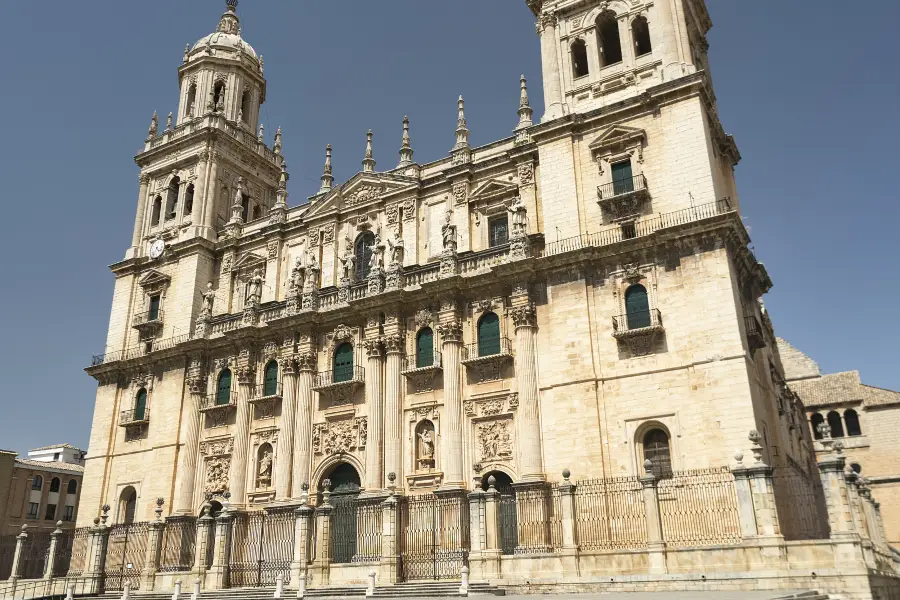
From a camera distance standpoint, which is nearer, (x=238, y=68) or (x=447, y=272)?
(x=447, y=272)

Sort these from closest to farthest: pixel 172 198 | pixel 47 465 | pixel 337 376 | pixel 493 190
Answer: pixel 493 190
pixel 337 376
pixel 172 198
pixel 47 465

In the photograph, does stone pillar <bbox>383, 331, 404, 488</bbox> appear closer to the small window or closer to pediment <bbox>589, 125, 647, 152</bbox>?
the small window

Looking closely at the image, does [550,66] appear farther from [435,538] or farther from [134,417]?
[134,417]

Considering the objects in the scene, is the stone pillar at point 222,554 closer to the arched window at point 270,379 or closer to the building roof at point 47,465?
the arched window at point 270,379

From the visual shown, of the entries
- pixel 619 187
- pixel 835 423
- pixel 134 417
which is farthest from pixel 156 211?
pixel 835 423

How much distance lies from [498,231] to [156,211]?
18.6m

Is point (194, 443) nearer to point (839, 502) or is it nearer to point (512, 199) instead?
point (512, 199)

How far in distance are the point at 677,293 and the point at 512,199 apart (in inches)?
293

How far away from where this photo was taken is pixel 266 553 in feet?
73.0

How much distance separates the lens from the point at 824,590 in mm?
14680

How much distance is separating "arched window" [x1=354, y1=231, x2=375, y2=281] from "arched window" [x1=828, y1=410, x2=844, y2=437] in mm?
23912

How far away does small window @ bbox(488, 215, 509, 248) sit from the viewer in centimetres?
2684

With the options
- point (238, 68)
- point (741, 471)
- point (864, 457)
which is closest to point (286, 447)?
point (741, 471)

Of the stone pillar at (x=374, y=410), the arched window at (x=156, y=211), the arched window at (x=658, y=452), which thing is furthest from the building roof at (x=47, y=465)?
the arched window at (x=658, y=452)
